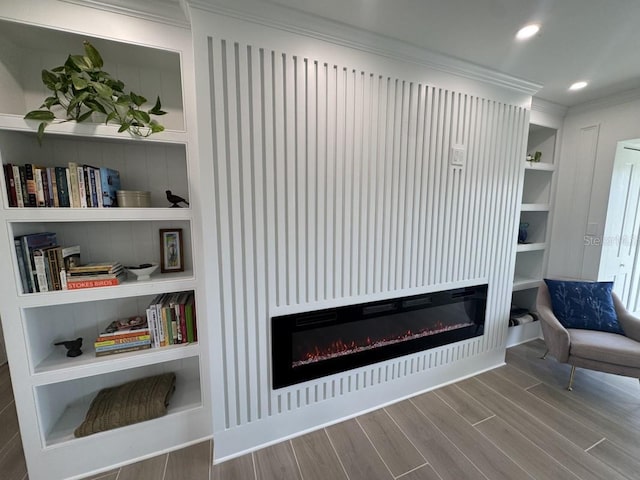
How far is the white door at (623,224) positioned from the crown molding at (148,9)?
3.77 metres

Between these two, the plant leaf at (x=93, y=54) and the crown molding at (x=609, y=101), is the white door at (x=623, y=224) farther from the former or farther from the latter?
the plant leaf at (x=93, y=54)

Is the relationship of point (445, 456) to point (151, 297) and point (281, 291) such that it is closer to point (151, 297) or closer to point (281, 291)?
point (281, 291)

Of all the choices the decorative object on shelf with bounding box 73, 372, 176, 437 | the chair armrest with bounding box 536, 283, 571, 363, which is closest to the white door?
the chair armrest with bounding box 536, 283, 571, 363

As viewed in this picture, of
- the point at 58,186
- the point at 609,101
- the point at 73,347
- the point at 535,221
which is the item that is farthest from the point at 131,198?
the point at 609,101

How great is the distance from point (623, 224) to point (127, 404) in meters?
4.62

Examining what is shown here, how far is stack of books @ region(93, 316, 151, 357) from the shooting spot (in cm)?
148

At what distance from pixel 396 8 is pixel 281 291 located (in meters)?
1.69

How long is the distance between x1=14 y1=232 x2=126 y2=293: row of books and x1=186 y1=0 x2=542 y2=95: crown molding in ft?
4.71

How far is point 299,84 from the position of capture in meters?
1.48

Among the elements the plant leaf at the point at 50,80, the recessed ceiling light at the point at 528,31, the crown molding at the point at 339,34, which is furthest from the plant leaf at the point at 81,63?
the recessed ceiling light at the point at 528,31

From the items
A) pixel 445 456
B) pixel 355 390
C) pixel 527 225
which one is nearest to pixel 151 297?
pixel 355 390

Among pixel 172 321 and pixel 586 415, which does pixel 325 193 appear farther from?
pixel 586 415

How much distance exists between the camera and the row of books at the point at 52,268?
130cm

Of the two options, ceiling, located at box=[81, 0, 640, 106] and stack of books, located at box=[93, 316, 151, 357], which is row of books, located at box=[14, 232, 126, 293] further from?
ceiling, located at box=[81, 0, 640, 106]
